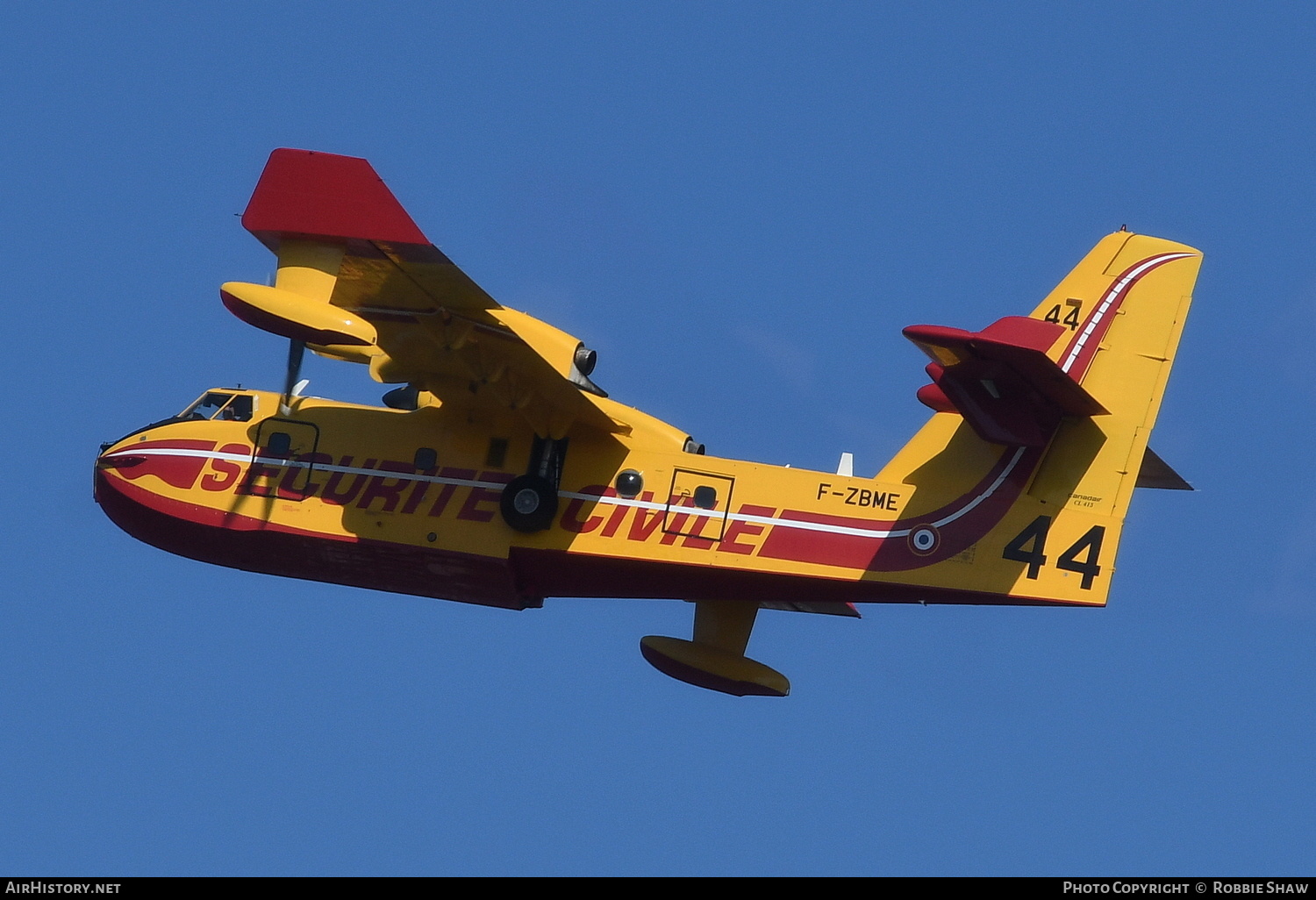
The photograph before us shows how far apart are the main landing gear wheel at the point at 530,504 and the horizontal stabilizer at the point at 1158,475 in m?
6.74

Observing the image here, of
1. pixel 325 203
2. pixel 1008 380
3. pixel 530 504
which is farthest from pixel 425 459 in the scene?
pixel 1008 380

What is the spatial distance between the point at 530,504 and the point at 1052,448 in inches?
231

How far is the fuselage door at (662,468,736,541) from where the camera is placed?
75.4ft

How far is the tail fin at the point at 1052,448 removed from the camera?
71.8 ft

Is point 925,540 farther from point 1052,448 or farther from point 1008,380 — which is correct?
point 1008,380

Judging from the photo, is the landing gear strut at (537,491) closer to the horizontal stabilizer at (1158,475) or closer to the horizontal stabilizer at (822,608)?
the horizontal stabilizer at (822,608)

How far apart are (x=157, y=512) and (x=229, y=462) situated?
106 centimetres

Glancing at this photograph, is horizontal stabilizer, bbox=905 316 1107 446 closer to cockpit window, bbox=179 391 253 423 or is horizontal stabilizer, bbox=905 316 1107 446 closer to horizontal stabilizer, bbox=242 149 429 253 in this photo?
horizontal stabilizer, bbox=242 149 429 253

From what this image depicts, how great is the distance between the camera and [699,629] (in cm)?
2564
